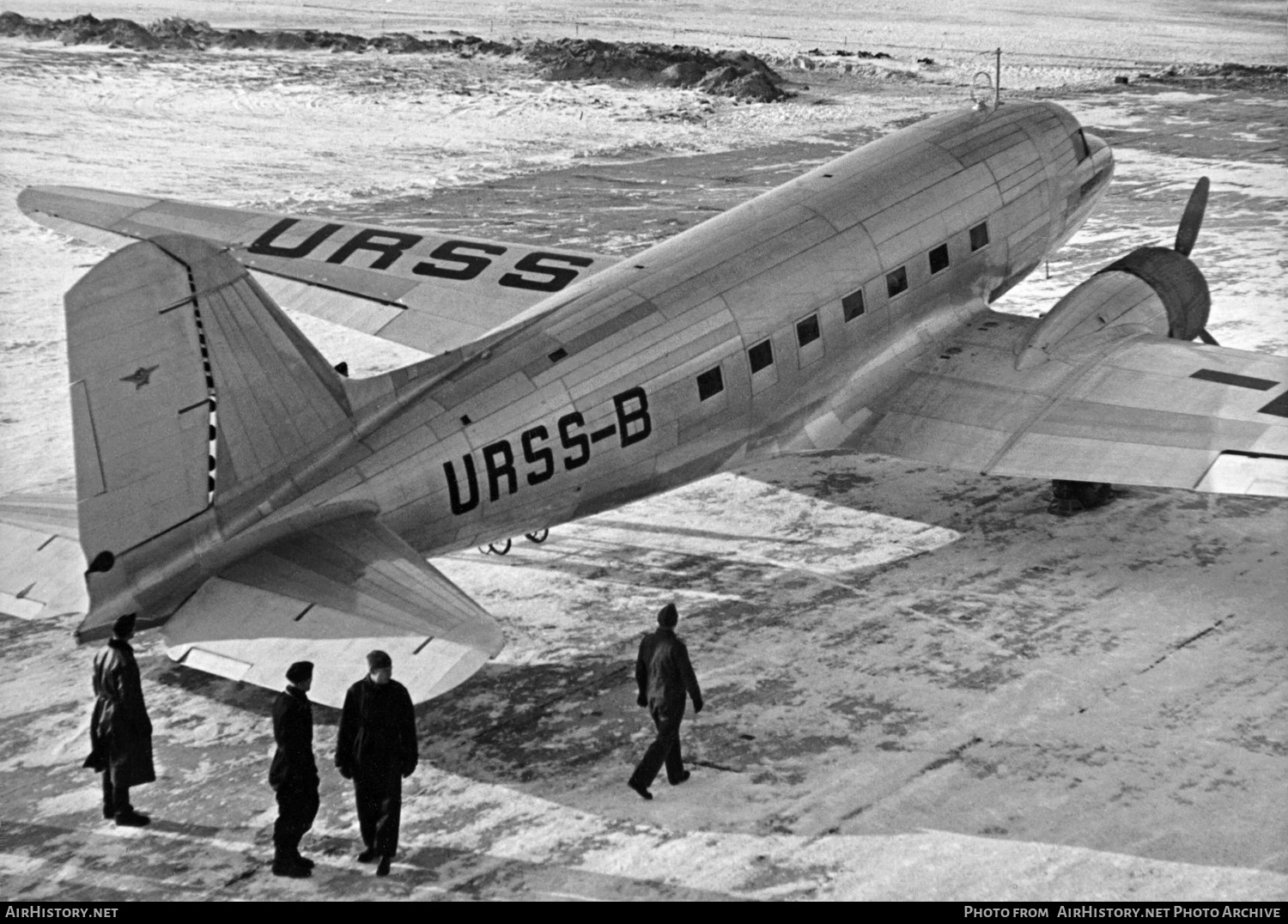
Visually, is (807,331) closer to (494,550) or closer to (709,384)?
(709,384)

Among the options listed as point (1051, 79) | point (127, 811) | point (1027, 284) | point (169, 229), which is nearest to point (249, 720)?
point (127, 811)

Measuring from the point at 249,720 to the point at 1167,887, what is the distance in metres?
8.08

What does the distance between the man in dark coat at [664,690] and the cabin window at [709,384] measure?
425 cm

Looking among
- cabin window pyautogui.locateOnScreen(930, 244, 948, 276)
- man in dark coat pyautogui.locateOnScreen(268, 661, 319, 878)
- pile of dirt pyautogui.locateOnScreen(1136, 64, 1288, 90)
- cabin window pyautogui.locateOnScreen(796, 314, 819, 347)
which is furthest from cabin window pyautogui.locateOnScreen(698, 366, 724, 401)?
pile of dirt pyautogui.locateOnScreen(1136, 64, 1288, 90)

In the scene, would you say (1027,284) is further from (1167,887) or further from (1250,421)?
(1167,887)

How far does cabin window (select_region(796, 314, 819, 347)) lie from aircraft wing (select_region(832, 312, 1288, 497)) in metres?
1.34

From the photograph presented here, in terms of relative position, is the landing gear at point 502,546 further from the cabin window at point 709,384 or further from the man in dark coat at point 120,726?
the man in dark coat at point 120,726

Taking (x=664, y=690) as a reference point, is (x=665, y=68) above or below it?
above

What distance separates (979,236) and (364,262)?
343 inches

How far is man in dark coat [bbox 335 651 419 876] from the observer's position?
1050 centimetres

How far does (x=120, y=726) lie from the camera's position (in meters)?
11.2

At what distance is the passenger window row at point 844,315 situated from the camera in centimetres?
1559

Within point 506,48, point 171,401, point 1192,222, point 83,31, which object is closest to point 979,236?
point 1192,222

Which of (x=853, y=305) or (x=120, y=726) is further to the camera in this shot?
(x=853, y=305)
